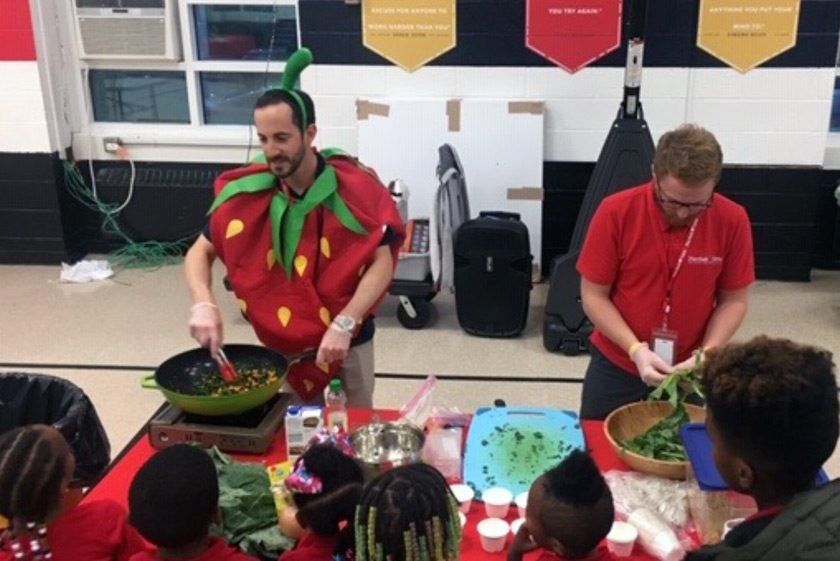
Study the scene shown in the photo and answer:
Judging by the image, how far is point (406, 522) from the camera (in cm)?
141

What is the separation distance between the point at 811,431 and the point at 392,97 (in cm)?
430

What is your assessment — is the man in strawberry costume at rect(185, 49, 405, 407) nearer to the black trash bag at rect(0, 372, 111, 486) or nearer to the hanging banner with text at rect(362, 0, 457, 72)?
the black trash bag at rect(0, 372, 111, 486)

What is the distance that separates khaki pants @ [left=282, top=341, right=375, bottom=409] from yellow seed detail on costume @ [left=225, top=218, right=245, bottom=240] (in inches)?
18.4

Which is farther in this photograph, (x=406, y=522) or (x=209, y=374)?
(x=209, y=374)

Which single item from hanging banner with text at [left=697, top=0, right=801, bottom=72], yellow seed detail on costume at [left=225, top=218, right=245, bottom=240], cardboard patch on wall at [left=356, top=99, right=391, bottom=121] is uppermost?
hanging banner with text at [left=697, top=0, right=801, bottom=72]

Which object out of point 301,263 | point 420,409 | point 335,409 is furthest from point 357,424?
point 301,263

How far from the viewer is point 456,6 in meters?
5.12

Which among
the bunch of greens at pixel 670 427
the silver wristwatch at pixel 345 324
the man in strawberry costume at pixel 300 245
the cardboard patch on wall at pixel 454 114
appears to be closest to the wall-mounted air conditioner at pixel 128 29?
the cardboard patch on wall at pixel 454 114

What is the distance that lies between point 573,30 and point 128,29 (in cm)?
279

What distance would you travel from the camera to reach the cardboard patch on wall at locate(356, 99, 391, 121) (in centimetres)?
531

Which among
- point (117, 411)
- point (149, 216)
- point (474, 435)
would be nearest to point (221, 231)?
point (474, 435)

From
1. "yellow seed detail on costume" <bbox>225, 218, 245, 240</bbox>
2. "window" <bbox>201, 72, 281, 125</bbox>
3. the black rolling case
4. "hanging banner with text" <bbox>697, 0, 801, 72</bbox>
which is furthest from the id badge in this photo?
"window" <bbox>201, 72, 281, 125</bbox>

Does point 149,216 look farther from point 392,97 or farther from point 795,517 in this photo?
point 795,517

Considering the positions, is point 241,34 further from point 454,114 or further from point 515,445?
point 515,445
